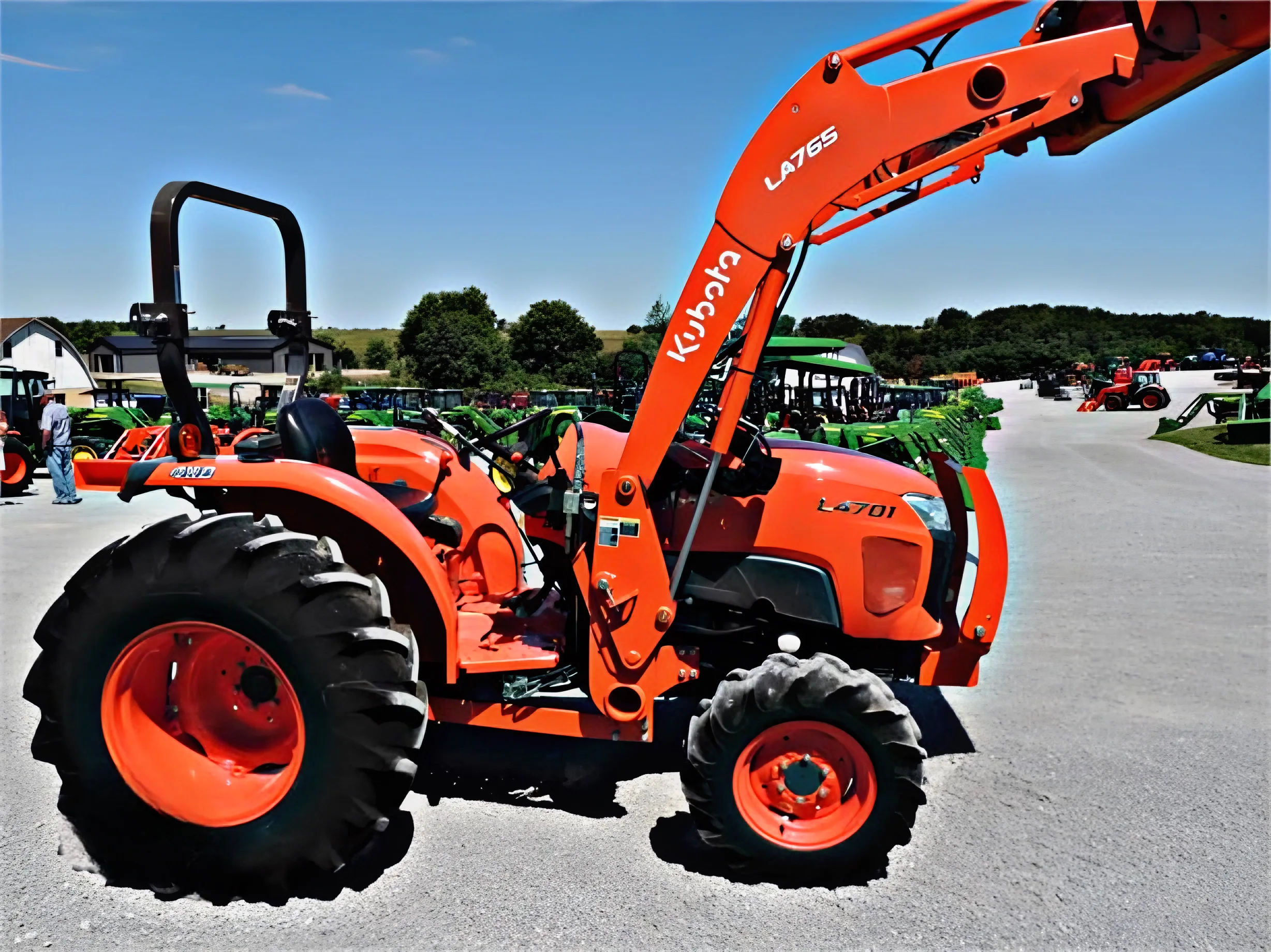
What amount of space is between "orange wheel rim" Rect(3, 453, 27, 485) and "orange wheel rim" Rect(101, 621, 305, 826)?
1235 cm

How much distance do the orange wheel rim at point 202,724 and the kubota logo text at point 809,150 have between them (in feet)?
7.49

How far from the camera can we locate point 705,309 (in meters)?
3.20

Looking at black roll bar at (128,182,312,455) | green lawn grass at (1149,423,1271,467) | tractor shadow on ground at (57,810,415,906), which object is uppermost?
black roll bar at (128,182,312,455)

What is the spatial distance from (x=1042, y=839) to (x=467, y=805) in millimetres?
2157

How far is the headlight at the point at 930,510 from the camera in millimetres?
3697

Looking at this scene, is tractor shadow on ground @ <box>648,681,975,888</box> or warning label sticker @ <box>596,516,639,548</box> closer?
tractor shadow on ground @ <box>648,681,975,888</box>

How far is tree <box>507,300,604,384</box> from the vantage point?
67.6 meters

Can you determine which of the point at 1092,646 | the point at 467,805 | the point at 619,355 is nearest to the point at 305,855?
the point at 467,805

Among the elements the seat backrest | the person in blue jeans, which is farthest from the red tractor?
the seat backrest

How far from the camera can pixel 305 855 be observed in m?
2.98

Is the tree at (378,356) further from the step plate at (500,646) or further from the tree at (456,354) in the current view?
the step plate at (500,646)

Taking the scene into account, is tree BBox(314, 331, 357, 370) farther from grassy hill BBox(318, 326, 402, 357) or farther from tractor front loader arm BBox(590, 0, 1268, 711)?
tractor front loader arm BBox(590, 0, 1268, 711)

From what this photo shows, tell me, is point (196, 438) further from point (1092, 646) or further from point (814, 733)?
point (1092, 646)

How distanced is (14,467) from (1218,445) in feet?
68.1
